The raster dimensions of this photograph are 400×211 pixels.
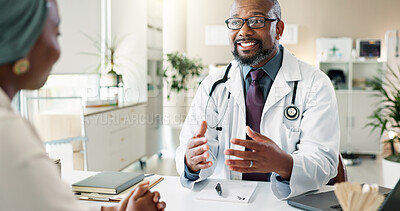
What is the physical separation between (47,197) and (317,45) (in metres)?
6.41

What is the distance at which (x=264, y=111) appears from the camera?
1.71 metres

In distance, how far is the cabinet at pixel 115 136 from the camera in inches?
136

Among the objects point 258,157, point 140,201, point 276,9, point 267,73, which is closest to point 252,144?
point 258,157

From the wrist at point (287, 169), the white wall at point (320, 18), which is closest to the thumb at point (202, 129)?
the wrist at point (287, 169)

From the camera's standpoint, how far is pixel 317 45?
643 cm

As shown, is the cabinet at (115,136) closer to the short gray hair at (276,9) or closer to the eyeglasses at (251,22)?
the eyeglasses at (251,22)

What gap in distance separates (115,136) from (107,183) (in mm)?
2602

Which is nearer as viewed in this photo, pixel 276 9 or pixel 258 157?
pixel 258 157

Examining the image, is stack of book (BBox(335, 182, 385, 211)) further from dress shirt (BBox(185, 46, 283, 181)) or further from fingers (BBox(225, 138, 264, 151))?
dress shirt (BBox(185, 46, 283, 181))

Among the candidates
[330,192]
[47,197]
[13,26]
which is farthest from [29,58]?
[330,192]

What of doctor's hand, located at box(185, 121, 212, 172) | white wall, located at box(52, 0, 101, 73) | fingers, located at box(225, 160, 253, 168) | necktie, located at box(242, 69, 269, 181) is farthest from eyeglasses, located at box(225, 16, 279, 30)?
white wall, located at box(52, 0, 101, 73)

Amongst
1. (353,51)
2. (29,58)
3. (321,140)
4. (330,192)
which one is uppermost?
(353,51)

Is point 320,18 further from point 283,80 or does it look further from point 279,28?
point 283,80

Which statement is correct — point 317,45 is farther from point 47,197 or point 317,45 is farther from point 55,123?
point 47,197
